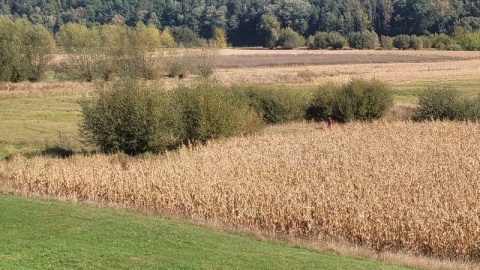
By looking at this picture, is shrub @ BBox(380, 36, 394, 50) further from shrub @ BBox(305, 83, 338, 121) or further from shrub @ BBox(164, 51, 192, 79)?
shrub @ BBox(305, 83, 338, 121)

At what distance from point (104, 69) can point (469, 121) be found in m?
46.5

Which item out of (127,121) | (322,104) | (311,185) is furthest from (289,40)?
(311,185)

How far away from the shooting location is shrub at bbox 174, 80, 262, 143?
1431 inches

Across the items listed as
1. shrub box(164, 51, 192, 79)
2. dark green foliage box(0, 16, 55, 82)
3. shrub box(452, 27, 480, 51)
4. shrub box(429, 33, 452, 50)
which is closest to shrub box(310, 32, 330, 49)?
shrub box(429, 33, 452, 50)

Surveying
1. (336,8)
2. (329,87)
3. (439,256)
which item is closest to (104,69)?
(329,87)

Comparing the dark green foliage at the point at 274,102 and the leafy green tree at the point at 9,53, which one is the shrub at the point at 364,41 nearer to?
the leafy green tree at the point at 9,53

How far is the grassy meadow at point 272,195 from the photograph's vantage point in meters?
15.6

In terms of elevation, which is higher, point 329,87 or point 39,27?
point 39,27

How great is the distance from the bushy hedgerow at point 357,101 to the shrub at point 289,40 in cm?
11604

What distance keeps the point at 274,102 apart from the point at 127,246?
32.4 metres

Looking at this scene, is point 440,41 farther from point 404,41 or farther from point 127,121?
point 127,121

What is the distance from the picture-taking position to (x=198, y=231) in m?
17.6

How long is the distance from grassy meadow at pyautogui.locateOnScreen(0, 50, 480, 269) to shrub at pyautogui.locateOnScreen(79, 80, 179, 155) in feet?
5.89

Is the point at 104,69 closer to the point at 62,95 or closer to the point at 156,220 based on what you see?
the point at 62,95
